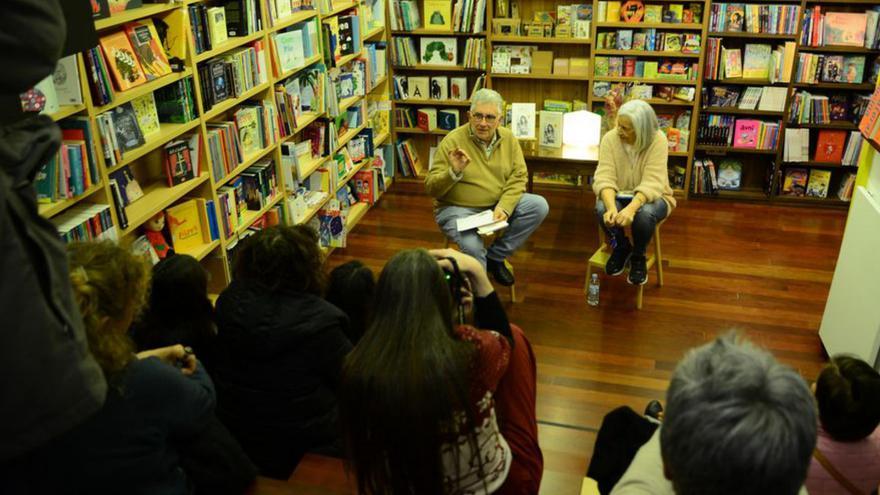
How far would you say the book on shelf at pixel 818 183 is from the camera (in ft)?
17.8

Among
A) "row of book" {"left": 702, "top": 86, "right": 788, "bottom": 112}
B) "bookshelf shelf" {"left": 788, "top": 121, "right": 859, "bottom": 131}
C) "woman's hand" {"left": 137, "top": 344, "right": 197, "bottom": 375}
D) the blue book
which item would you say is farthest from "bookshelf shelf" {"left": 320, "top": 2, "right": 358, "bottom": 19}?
"bookshelf shelf" {"left": 788, "top": 121, "right": 859, "bottom": 131}

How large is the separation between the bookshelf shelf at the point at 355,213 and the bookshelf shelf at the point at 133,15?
2.25 metres

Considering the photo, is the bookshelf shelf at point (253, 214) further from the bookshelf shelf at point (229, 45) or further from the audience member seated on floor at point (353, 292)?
the audience member seated on floor at point (353, 292)

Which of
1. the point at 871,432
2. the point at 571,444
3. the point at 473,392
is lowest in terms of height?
the point at 571,444

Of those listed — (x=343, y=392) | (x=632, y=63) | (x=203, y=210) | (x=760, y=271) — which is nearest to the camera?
(x=343, y=392)

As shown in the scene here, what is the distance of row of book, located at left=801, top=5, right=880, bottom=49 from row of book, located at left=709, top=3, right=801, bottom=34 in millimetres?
103

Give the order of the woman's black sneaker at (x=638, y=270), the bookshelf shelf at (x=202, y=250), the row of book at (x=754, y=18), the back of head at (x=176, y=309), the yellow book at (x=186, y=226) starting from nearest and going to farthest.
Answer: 1. the back of head at (x=176, y=309)
2. the yellow book at (x=186, y=226)
3. the bookshelf shelf at (x=202, y=250)
4. the woman's black sneaker at (x=638, y=270)
5. the row of book at (x=754, y=18)

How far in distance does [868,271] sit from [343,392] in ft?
8.52

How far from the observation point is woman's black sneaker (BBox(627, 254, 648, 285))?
4.03 metres

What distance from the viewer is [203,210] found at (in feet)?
11.3

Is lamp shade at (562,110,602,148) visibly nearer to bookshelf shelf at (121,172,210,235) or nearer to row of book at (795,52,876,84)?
row of book at (795,52,876,84)

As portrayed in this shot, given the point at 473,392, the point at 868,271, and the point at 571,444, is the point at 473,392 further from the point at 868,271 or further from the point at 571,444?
the point at 868,271

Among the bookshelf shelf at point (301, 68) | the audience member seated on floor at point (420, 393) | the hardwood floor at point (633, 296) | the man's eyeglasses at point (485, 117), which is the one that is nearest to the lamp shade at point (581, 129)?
the hardwood floor at point (633, 296)

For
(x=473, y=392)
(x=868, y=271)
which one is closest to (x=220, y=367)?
(x=473, y=392)
